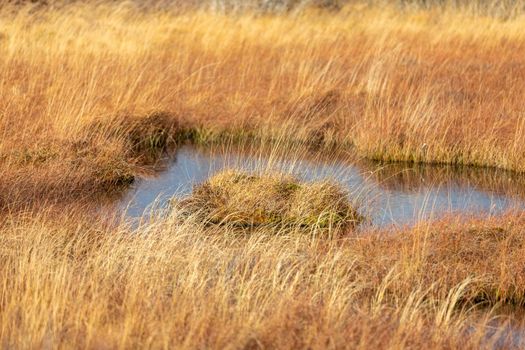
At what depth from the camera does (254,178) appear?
7539mm

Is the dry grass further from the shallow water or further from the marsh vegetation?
the shallow water

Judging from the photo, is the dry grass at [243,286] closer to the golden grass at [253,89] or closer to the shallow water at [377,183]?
the shallow water at [377,183]

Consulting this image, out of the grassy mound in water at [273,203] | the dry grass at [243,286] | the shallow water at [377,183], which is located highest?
the dry grass at [243,286]

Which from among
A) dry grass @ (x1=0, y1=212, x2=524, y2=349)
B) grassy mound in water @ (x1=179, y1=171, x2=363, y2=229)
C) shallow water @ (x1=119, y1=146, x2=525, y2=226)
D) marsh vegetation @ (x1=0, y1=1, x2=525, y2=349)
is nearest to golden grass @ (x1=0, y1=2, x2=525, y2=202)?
marsh vegetation @ (x1=0, y1=1, x2=525, y2=349)

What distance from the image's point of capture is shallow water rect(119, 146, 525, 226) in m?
7.52

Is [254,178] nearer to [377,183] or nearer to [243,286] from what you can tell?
[377,183]

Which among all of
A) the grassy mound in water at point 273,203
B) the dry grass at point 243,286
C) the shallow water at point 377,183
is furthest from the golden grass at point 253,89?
the dry grass at point 243,286

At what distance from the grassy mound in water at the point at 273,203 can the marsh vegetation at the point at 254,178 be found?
→ 2 centimetres

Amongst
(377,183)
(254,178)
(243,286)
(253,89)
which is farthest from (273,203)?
(253,89)

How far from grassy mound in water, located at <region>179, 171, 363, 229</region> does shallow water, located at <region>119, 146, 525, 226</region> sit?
0.18 meters

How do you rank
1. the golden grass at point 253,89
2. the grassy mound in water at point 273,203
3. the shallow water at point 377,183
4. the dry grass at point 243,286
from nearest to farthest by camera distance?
1. the dry grass at point 243,286
2. the grassy mound in water at point 273,203
3. the shallow water at point 377,183
4. the golden grass at point 253,89

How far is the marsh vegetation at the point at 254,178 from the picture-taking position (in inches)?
178

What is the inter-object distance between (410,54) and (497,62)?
1.07 meters

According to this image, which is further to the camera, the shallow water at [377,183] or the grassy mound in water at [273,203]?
the shallow water at [377,183]
